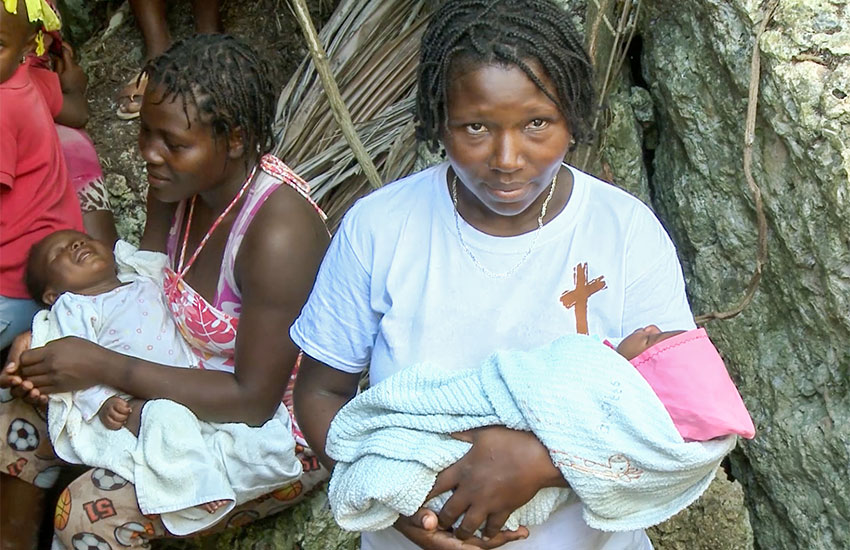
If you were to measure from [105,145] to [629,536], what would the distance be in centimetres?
281

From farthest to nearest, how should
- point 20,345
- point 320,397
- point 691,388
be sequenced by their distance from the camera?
point 20,345, point 320,397, point 691,388

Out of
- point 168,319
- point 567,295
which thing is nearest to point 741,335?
point 567,295

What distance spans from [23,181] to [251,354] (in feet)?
3.65

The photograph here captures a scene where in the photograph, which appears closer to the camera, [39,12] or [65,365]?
[65,365]

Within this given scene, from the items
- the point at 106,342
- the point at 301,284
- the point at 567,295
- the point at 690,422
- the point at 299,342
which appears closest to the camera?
the point at 690,422

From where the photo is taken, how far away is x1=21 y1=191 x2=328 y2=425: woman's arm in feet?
7.23

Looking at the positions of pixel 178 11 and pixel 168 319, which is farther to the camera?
pixel 178 11

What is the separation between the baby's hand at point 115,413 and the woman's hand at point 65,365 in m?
0.06

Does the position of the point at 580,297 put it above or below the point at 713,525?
above

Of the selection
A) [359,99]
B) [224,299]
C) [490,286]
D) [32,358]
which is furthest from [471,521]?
[359,99]

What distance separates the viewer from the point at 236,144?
2.35m

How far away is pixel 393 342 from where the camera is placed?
1661 millimetres

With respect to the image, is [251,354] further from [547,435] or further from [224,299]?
[547,435]

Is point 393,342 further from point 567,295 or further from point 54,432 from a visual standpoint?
point 54,432
